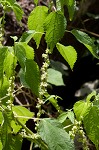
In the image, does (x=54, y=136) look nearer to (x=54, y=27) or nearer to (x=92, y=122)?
(x=92, y=122)

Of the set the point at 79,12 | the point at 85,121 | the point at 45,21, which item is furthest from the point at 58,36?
the point at 79,12

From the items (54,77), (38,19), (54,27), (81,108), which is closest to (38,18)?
(38,19)

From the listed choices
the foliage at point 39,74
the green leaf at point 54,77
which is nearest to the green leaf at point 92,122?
the foliage at point 39,74

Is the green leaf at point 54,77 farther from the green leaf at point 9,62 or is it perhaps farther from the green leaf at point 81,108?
Result: the green leaf at point 9,62

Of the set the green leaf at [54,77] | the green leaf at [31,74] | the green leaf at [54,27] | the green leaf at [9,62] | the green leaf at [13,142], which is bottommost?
the green leaf at [54,77]

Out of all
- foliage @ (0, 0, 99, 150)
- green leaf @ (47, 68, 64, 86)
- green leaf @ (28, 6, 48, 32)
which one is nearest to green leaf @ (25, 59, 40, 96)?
foliage @ (0, 0, 99, 150)

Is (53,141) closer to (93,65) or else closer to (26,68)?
(26,68)
